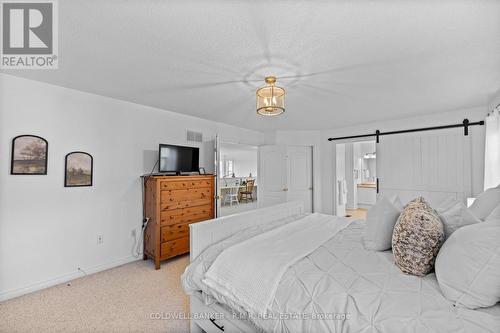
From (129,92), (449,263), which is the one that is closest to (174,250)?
(129,92)

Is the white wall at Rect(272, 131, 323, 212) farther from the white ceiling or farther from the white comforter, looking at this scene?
the white comforter

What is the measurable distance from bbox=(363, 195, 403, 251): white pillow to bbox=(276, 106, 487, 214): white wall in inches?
124

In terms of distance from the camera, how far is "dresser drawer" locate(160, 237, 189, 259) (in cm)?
319

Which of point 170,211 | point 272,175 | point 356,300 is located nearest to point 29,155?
point 170,211

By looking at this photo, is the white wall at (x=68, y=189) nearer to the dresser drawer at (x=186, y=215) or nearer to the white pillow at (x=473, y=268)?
the dresser drawer at (x=186, y=215)

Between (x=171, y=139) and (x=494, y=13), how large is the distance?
3829 mm

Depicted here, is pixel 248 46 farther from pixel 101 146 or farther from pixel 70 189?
pixel 70 189

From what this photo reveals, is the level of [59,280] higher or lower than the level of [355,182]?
lower

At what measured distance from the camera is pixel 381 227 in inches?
66.4

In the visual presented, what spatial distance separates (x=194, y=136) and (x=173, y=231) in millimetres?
1761

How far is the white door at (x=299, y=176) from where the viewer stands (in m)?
5.27

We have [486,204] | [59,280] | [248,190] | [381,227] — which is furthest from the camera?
[248,190]

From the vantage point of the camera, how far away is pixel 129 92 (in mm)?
2934

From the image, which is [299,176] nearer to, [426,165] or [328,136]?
[328,136]
